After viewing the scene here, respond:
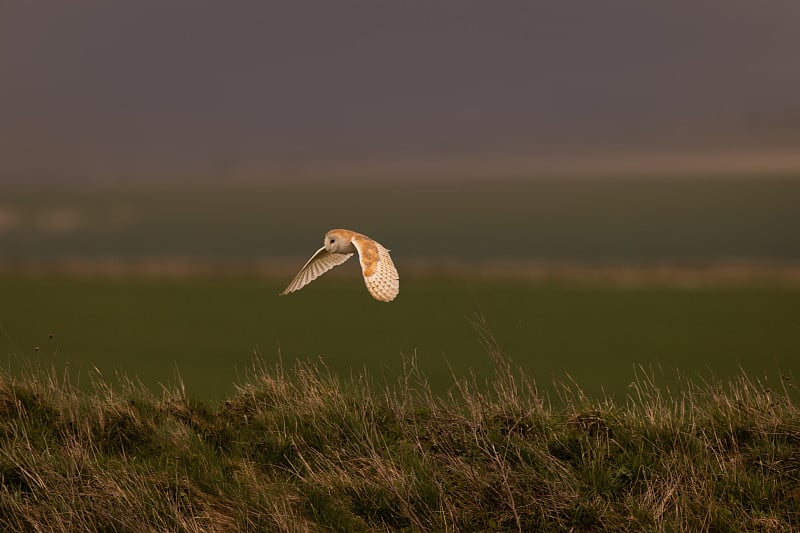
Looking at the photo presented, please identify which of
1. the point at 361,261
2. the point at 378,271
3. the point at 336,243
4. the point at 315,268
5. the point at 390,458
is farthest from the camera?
the point at 315,268

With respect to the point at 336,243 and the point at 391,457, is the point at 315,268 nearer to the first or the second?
the point at 336,243

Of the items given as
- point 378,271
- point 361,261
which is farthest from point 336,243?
point 378,271

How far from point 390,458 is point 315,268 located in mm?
3016

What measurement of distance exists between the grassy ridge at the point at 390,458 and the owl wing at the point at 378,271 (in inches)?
39.1

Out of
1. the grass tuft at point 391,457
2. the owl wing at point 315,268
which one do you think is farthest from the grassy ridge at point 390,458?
the owl wing at point 315,268

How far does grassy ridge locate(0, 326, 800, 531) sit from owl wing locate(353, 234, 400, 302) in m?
0.99

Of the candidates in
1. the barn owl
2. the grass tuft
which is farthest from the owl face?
the grass tuft

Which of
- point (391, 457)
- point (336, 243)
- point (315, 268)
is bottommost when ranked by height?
point (391, 457)

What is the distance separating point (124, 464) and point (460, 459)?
3.00m

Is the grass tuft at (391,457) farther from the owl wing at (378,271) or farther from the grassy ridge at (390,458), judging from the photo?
the owl wing at (378,271)

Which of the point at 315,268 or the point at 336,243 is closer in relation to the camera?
the point at 336,243

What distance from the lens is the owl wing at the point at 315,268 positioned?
31.8 ft

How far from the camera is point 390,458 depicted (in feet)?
24.3

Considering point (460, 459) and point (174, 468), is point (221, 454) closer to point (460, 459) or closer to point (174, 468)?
point (174, 468)
